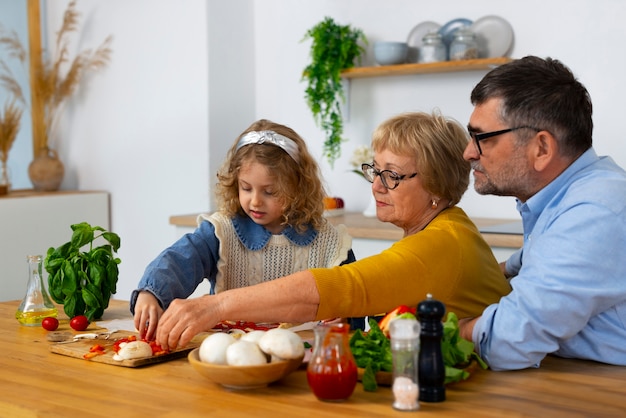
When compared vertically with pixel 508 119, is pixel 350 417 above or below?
below

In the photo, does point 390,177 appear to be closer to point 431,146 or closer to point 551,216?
point 431,146

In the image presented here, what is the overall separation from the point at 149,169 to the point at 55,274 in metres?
2.57

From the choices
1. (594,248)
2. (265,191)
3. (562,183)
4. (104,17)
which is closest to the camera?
(594,248)

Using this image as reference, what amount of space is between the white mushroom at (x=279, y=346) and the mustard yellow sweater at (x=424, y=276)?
16cm

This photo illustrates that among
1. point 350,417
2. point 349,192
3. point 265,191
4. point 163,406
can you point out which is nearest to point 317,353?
point 350,417

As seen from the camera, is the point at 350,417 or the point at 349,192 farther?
the point at 349,192

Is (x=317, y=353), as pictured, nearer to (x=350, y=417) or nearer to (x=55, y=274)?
(x=350, y=417)

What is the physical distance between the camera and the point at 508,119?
1855mm

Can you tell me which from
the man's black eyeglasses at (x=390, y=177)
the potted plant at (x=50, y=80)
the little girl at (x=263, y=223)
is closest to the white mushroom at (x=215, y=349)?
the man's black eyeglasses at (x=390, y=177)

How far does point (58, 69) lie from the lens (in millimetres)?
5082

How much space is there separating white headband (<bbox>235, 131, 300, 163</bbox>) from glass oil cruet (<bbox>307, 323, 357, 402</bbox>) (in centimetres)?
107

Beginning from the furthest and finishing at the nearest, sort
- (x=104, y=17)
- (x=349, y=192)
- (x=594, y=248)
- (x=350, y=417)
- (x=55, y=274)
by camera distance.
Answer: (x=104, y=17), (x=349, y=192), (x=55, y=274), (x=594, y=248), (x=350, y=417)

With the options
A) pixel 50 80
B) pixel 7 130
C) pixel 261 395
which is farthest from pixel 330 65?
pixel 261 395

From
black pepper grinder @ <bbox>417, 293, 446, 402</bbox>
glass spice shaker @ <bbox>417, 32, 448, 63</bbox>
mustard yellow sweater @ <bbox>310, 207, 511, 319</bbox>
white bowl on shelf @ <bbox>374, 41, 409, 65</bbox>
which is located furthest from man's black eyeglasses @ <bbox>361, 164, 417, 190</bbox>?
white bowl on shelf @ <bbox>374, 41, 409, 65</bbox>
